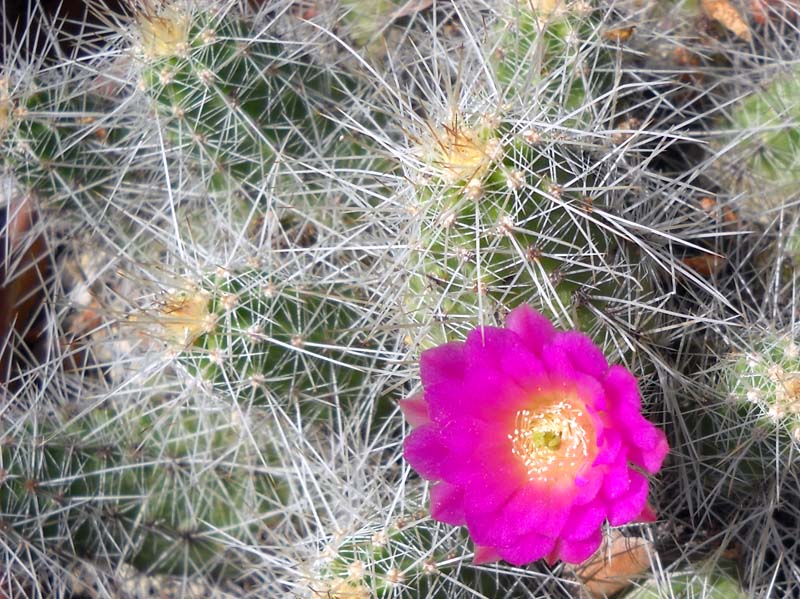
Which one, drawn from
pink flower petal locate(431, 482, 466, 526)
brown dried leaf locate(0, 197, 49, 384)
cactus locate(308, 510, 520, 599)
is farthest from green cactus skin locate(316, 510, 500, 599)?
brown dried leaf locate(0, 197, 49, 384)

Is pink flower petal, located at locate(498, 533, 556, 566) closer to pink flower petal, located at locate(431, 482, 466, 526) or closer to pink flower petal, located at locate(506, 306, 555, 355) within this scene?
pink flower petal, located at locate(431, 482, 466, 526)

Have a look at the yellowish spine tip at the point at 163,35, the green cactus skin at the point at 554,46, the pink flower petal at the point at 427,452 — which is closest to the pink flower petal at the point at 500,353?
the pink flower petal at the point at 427,452

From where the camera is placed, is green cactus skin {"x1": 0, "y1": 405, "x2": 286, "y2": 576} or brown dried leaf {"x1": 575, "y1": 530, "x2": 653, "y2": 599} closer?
brown dried leaf {"x1": 575, "y1": 530, "x2": 653, "y2": 599}

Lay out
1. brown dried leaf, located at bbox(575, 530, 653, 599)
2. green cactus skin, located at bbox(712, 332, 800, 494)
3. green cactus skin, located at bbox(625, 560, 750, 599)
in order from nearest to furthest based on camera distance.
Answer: green cactus skin, located at bbox(712, 332, 800, 494) < green cactus skin, located at bbox(625, 560, 750, 599) < brown dried leaf, located at bbox(575, 530, 653, 599)

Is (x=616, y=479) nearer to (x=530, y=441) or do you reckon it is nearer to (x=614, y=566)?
(x=530, y=441)


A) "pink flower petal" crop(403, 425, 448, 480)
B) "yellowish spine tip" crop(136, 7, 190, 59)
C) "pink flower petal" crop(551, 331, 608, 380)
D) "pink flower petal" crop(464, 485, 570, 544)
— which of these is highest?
"yellowish spine tip" crop(136, 7, 190, 59)

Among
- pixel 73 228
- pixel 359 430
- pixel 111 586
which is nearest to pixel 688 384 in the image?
pixel 359 430

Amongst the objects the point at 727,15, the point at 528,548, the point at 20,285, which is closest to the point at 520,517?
the point at 528,548
